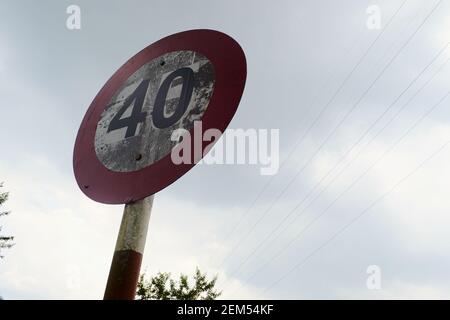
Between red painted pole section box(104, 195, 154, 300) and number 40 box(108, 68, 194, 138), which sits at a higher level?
number 40 box(108, 68, 194, 138)

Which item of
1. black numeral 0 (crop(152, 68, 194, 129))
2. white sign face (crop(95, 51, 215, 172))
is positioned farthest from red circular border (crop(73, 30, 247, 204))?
black numeral 0 (crop(152, 68, 194, 129))

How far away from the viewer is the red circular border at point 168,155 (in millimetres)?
1598

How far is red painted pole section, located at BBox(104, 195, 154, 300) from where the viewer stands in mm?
1375

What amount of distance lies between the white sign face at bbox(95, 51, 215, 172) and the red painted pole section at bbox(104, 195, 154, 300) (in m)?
0.23

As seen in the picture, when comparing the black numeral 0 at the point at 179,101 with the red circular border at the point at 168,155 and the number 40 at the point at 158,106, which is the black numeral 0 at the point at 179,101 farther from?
the red circular border at the point at 168,155

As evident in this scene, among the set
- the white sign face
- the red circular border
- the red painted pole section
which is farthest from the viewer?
the white sign face

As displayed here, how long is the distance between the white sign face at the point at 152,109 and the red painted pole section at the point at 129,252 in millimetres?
233

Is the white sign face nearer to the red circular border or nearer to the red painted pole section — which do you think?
the red circular border
